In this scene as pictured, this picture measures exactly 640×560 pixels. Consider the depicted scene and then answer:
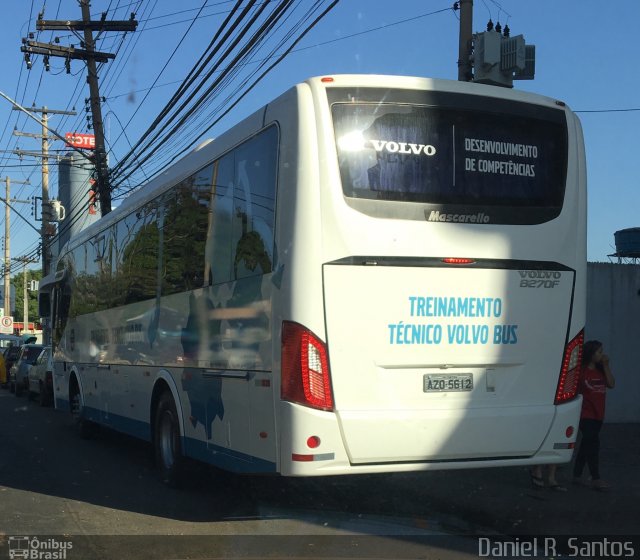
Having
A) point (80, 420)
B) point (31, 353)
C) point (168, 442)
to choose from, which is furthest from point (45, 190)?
point (168, 442)

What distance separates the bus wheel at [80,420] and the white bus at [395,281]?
657 centimetres

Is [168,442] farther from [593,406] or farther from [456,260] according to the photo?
[593,406]

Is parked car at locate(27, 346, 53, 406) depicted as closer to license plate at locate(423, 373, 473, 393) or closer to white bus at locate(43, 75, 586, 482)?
white bus at locate(43, 75, 586, 482)

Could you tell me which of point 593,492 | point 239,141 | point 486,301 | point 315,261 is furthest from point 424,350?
point 593,492

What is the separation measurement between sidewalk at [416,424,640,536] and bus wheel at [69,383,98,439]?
6.79m

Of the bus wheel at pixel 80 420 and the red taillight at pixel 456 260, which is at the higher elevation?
the red taillight at pixel 456 260

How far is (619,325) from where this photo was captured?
14.5m

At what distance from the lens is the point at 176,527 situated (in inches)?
278

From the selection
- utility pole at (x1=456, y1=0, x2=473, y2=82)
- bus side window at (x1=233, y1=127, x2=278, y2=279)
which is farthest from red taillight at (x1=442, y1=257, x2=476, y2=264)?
utility pole at (x1=456, y1=0, x2=473, y2=82)

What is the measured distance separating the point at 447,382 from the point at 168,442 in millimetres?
3879

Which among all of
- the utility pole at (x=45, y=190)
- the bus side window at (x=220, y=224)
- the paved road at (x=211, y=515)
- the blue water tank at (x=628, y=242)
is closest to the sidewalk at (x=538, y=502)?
the paved road at (x=211, y=515)

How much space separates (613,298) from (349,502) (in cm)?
829

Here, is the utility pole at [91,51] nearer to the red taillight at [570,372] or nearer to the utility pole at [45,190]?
the utility pole at [45,190]

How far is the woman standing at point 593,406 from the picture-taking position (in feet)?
28.7
